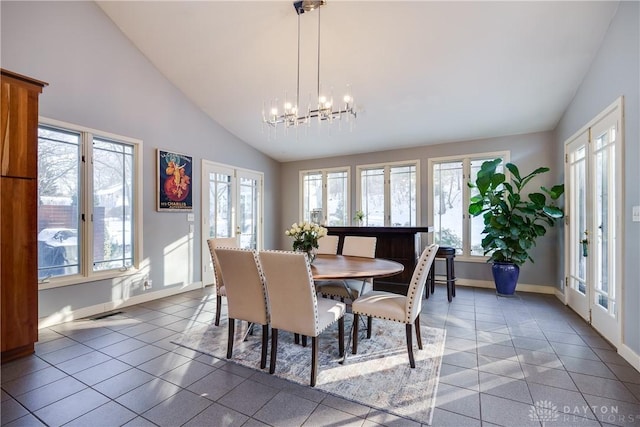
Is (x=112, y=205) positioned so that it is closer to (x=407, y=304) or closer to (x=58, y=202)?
(x=58, y=202)

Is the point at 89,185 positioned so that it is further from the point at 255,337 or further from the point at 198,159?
the point at 255,337

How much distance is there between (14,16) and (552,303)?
279 inches

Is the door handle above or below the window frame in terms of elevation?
below

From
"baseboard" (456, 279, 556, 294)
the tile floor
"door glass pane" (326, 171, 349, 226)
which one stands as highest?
"door glass pane" (326, 171, 349, 226)

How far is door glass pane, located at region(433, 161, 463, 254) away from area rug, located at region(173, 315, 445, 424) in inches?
99.3

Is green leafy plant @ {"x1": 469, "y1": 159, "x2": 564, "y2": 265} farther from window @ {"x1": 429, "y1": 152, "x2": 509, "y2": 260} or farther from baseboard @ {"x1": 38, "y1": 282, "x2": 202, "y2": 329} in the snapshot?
baseboard @ {"x1": 38, "y1": 282, "x2": 202, "y2": 329}

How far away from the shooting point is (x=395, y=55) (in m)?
3.50

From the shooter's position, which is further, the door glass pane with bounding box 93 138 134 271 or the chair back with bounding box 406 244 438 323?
the door glass pane with bounding box 93 138 134 271

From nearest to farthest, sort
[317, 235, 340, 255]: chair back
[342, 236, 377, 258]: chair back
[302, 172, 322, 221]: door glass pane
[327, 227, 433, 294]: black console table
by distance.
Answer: [342, 236, 377, 258]: chair back, [317, 235, 340, 255]: chair back, [327, 227, 433, 294]: black console table, [302, 172, 322, 221]: door glass pane

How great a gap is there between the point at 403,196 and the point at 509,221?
1.86 meters

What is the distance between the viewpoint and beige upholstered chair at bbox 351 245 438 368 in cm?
234

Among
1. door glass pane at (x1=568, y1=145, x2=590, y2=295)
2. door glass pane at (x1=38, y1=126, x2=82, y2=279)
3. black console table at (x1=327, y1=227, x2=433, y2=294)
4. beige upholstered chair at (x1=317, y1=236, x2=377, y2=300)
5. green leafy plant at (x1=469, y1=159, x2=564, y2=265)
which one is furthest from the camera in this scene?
black console table at (x1=327, y1=227, x2=433, y2=294)

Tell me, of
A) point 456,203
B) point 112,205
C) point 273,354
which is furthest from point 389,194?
point 112,205

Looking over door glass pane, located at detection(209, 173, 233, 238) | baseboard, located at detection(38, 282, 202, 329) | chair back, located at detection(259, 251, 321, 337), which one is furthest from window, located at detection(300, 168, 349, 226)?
chair back, located at detection(259, 251, 321, 337)
